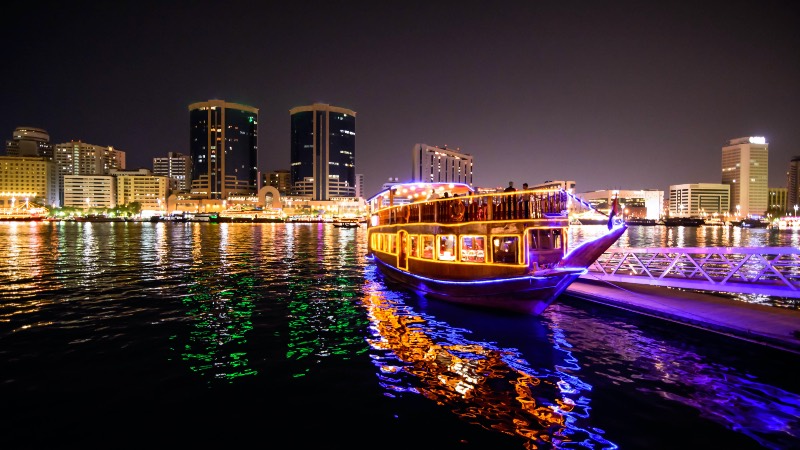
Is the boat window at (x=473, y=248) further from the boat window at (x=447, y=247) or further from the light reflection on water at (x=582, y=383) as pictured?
the light reflection on water at (x=582, y=383)

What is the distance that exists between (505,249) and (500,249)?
0.70ft

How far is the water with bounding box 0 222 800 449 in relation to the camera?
333 inches

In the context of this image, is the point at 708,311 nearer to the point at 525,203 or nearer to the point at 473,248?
the point at 525,203

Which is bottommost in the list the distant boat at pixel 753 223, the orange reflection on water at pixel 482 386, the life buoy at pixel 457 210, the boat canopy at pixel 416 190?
the orange reflection on water at pixel 482 386

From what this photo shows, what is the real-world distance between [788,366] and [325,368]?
12234mm

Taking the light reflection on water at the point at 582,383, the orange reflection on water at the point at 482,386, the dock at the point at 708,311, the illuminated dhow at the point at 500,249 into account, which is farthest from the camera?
the illuminated dhow at the point at 500,249

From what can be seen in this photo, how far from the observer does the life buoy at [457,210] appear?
18.2 meters

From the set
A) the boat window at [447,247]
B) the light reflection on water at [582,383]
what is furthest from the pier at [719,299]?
the boat window at [447,247]

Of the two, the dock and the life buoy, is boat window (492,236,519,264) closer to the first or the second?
the life buoy

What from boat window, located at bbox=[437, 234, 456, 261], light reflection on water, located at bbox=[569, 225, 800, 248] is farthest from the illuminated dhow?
light reflection on water, located at bbox=[569, 225, 800, 248]

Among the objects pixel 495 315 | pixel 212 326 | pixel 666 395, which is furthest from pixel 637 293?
pixel 212 326

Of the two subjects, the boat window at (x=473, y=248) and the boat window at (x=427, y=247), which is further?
the boat window at (x=427, y=247)

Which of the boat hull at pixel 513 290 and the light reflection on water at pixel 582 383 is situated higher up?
the boat hull at pixel 513 290

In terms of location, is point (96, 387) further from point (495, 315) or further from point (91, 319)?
point (495, 315)
